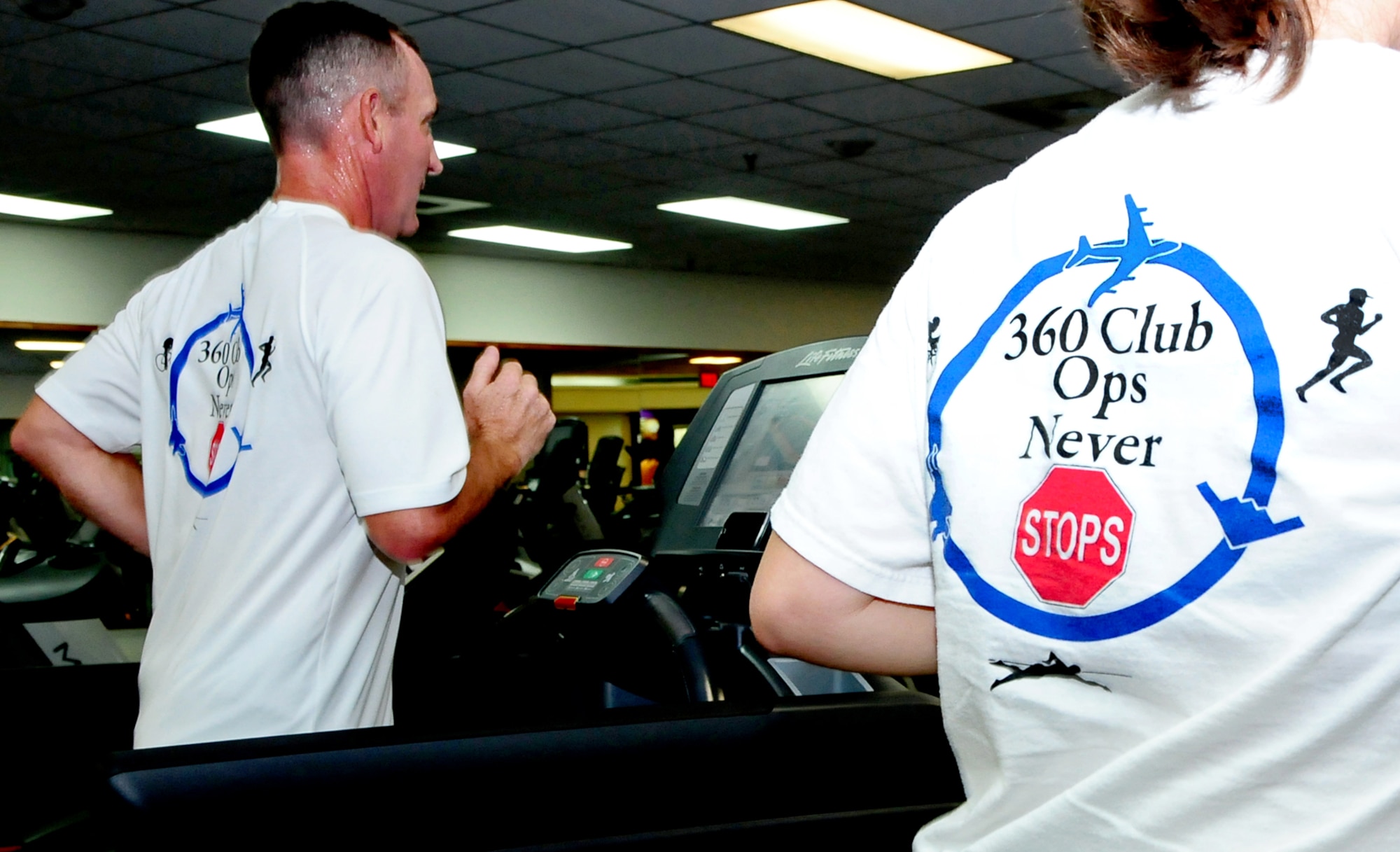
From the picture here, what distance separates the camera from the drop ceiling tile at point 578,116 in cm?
578

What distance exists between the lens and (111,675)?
232 centimetres

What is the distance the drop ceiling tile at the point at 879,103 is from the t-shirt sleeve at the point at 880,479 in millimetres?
5062

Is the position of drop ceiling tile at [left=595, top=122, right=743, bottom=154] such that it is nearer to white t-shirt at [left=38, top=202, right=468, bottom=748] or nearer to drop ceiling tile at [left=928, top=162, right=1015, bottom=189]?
drop ceiling tile at [left=928, top=162, right=1015, bottom=189]

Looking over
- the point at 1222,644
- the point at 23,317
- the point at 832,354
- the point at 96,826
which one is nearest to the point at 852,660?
the point at 1222,644

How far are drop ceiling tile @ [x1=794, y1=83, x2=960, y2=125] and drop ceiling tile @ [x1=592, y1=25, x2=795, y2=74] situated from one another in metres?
0.66

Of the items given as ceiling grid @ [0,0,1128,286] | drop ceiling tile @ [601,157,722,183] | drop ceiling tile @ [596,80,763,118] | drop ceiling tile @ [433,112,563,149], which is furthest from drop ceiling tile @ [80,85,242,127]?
drop ceiling tile @ [601,157,722,183]

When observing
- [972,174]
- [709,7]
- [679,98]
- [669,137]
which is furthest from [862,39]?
[972,174]

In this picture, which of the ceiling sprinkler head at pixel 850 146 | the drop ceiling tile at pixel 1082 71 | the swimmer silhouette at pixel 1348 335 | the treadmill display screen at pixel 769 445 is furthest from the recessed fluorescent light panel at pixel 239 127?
the swimmer silhouette at pixel 1348 335

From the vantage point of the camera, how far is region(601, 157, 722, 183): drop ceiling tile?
270 inches

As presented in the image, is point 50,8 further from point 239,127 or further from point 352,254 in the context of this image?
point 352,254

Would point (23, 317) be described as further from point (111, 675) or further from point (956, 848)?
point (956, 848)

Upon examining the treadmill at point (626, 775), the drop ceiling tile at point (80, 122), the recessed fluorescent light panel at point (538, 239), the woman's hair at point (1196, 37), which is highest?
the drop ceiling tile at point (80, 122)

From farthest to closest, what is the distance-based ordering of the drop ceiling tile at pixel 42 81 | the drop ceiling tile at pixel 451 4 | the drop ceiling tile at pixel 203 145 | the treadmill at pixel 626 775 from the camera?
1. the drop ceiling tile at pixel 203 145
2. the drop ceiling tile at pixel 42 81
3. the drop ceiling tile at pixel 451 4
4. the treadmill at pixel 626 775

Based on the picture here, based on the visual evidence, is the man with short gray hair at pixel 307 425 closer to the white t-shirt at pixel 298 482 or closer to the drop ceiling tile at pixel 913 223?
the white t-shirt at pixel 298 482
